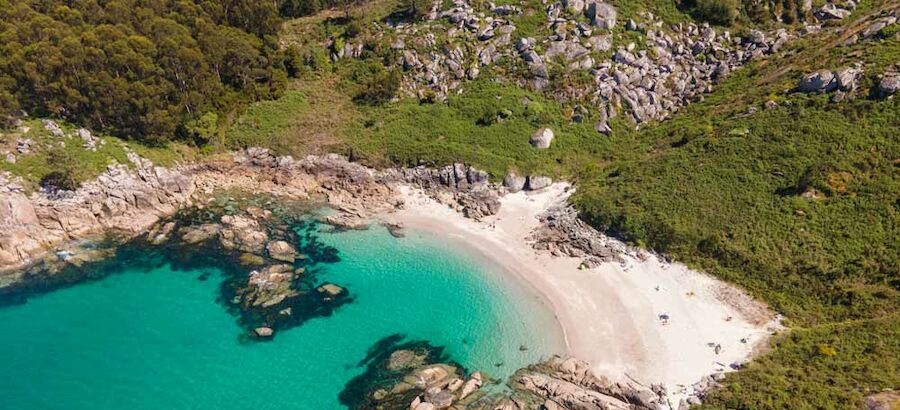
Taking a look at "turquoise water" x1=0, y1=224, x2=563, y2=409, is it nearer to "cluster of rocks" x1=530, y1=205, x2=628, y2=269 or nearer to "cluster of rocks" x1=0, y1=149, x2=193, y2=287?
"cluster of rocks" x1=0, y1=149, x2=193, y2=287

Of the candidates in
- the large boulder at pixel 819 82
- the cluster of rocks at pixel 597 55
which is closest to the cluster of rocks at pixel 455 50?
the cluster of rocks at pixel 597 55

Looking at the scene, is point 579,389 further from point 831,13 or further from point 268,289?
point 831,13

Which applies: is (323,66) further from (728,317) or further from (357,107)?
(728,317)

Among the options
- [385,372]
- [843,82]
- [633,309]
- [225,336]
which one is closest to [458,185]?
[633,309]

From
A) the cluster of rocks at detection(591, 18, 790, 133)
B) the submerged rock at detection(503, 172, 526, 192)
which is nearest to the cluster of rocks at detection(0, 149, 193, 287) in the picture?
the submerged rock at detection(503, 172, 526, 192)

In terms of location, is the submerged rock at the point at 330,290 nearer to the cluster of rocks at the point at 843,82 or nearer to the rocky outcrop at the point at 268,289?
the rocky outcrop at the point at 268,289

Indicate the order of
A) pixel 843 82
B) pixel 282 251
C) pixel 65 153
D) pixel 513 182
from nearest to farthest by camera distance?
1. pixel 282 251
2. pixel 65 153
3. pixel 843 82
4. pixel 513 182
